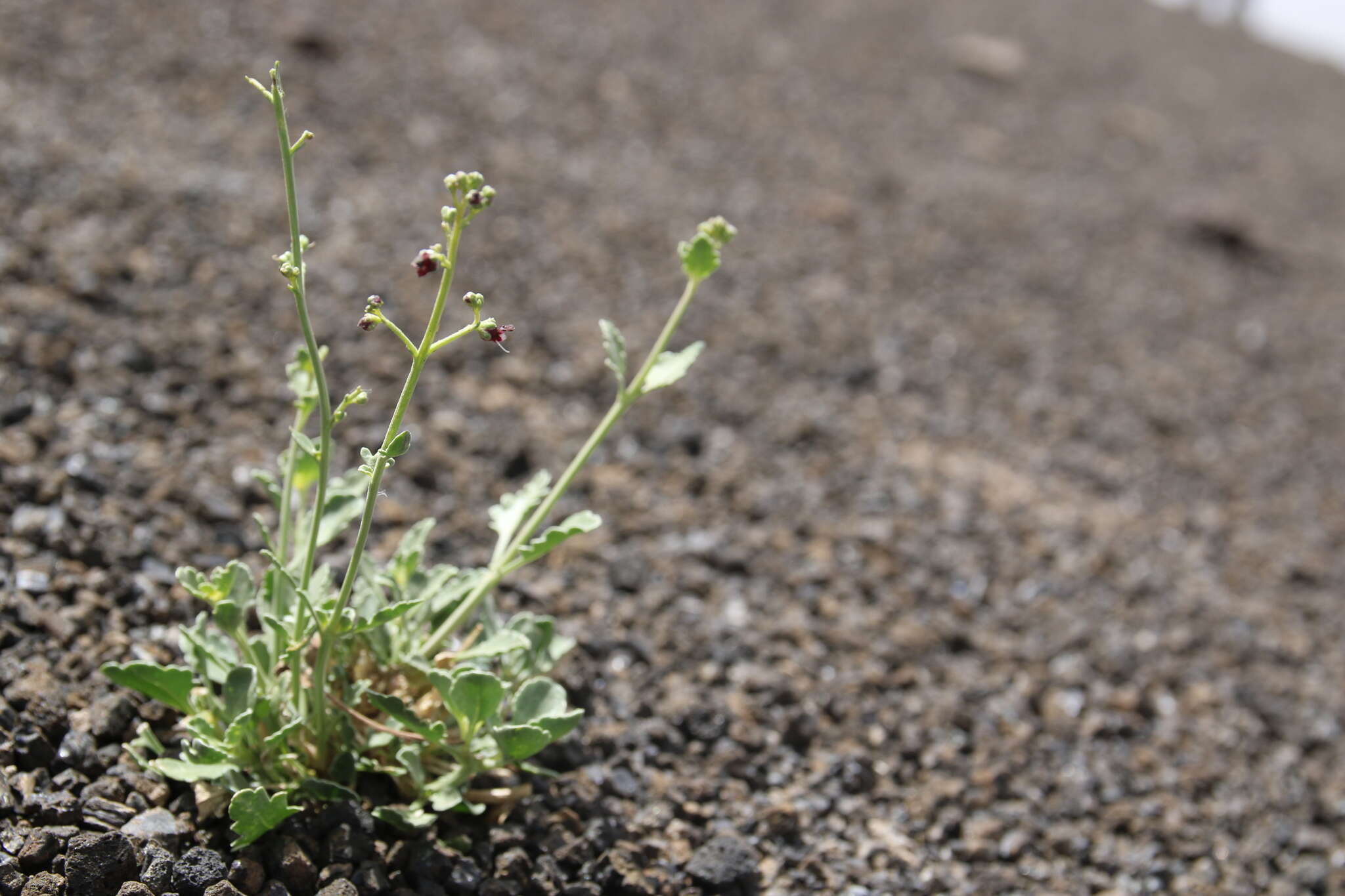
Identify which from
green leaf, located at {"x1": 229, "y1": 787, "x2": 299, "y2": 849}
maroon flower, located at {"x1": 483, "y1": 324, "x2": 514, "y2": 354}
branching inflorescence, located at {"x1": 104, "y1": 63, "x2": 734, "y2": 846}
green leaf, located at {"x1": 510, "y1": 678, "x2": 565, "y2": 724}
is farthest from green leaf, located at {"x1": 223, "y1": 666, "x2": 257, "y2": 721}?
maroon flower, located at {"x1": 483, "y1": 324, "x2": 514, "y2": 354}

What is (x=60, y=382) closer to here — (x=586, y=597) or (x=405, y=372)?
(x=405, y=372)

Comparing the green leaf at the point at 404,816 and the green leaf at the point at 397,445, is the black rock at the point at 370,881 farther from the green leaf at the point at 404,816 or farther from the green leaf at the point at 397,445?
the green leaf at the point at 397,445

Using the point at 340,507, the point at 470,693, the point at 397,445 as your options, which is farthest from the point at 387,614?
the point at 340,507

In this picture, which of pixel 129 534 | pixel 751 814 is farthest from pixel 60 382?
pixel 751 814

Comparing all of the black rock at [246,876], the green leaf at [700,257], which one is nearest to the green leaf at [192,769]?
the black rock at [246,876]

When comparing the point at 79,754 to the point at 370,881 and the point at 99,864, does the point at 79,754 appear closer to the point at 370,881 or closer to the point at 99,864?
the point at 99,864
